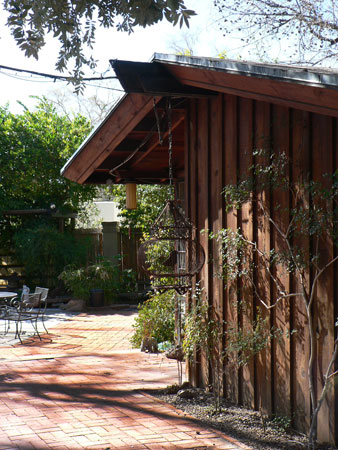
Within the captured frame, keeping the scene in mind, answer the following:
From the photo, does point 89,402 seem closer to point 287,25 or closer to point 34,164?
point 34,164

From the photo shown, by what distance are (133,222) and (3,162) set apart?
134 inches

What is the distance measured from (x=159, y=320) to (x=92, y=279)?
5.05 m

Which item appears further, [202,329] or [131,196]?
[131,196]

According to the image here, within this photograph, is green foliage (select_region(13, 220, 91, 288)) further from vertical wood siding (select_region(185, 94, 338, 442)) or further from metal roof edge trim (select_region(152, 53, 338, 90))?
metal roof edge trim (select_region(152, 53, 338, 90))

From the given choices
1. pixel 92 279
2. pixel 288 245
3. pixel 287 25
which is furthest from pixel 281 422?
pixel 287 25

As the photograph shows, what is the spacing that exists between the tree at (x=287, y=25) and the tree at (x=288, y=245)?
8236mm

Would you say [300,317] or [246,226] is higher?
[246,226]

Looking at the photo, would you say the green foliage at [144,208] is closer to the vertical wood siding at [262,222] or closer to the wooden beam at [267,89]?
the vertical wood siding at [262,222]

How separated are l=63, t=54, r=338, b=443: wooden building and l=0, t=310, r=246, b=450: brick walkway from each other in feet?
2.06

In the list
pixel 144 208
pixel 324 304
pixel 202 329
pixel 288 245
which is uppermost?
pixel 144 208

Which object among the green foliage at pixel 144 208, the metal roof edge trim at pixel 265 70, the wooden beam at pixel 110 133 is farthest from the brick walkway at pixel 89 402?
the green foliage at pixel 144 208

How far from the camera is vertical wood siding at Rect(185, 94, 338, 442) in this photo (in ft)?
12.5

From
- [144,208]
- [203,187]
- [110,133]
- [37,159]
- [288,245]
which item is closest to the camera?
[288,245]

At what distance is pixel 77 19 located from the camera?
4039 mm
